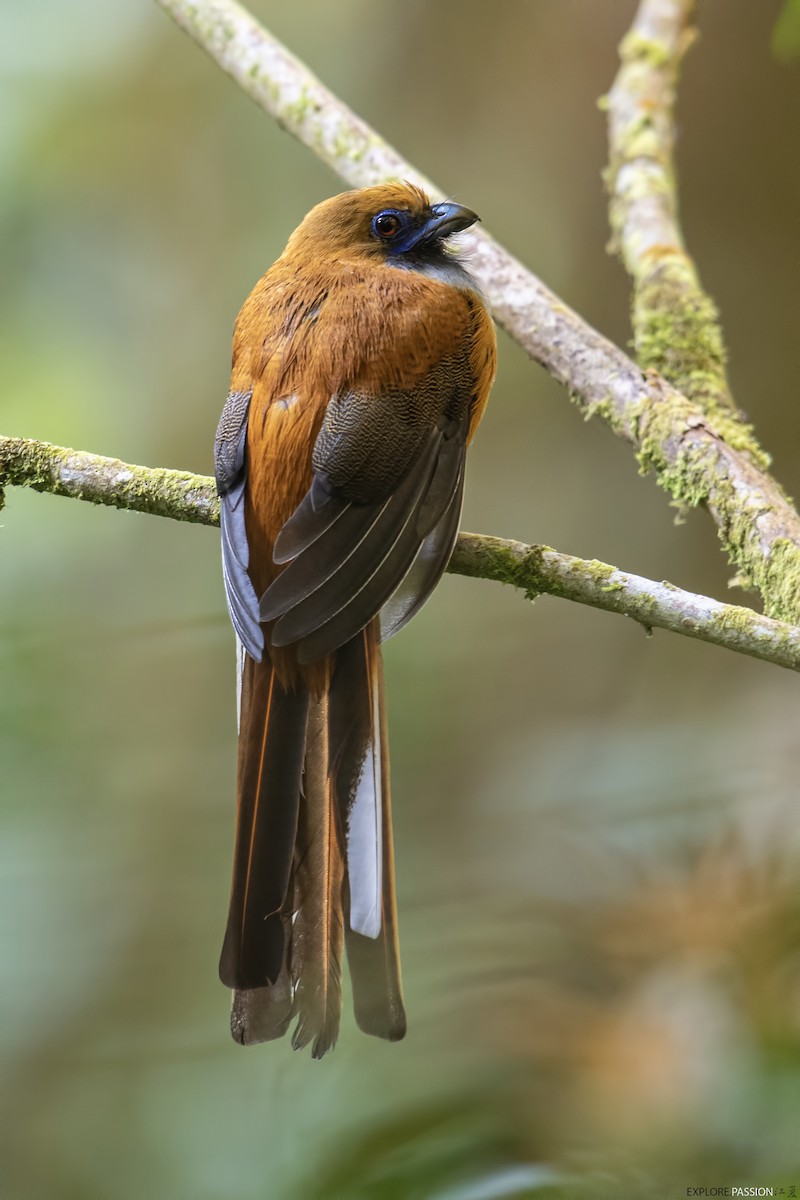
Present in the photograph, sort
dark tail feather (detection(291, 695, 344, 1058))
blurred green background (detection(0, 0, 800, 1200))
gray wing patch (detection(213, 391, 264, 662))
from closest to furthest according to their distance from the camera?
1. dark tail feather (detection(291, 695, 344, 1058))
2. gray wing patch (detection(213, 391, 264, 662))
3. blurred green background (detection(0, 0, 800, 1200))

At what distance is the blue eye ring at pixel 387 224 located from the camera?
2.54m

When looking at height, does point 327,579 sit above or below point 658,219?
below

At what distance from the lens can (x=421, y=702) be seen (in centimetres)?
372

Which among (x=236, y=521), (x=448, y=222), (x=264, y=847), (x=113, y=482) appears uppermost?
(x=448, y=222)

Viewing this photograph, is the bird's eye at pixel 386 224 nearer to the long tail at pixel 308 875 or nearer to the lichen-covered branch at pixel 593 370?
the lichen-covered branch at pixel 593 370

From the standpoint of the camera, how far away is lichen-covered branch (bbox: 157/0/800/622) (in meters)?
2.25

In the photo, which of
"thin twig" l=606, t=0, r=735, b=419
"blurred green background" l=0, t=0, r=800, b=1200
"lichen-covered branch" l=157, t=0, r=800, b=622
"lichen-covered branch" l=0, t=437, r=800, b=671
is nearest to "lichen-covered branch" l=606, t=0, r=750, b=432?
"thin twig" l=606, t=0, r=735, b=419

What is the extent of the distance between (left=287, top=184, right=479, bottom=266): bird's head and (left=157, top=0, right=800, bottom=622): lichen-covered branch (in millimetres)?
195

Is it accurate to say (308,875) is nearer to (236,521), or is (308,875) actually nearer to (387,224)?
(236,521)

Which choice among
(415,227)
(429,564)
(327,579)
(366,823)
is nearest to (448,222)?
(415,227)

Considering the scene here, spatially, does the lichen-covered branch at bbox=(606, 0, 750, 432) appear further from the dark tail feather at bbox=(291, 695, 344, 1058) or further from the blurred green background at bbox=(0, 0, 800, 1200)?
the dark tail feather at bbox=(291, 695, 344, 1058)

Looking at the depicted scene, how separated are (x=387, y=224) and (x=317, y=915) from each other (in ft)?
5.03

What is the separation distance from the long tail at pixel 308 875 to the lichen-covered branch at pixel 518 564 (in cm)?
37

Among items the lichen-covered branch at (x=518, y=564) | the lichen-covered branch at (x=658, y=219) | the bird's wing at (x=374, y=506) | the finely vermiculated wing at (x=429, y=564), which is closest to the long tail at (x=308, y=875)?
the bird's wing at (x=374, y=506)
